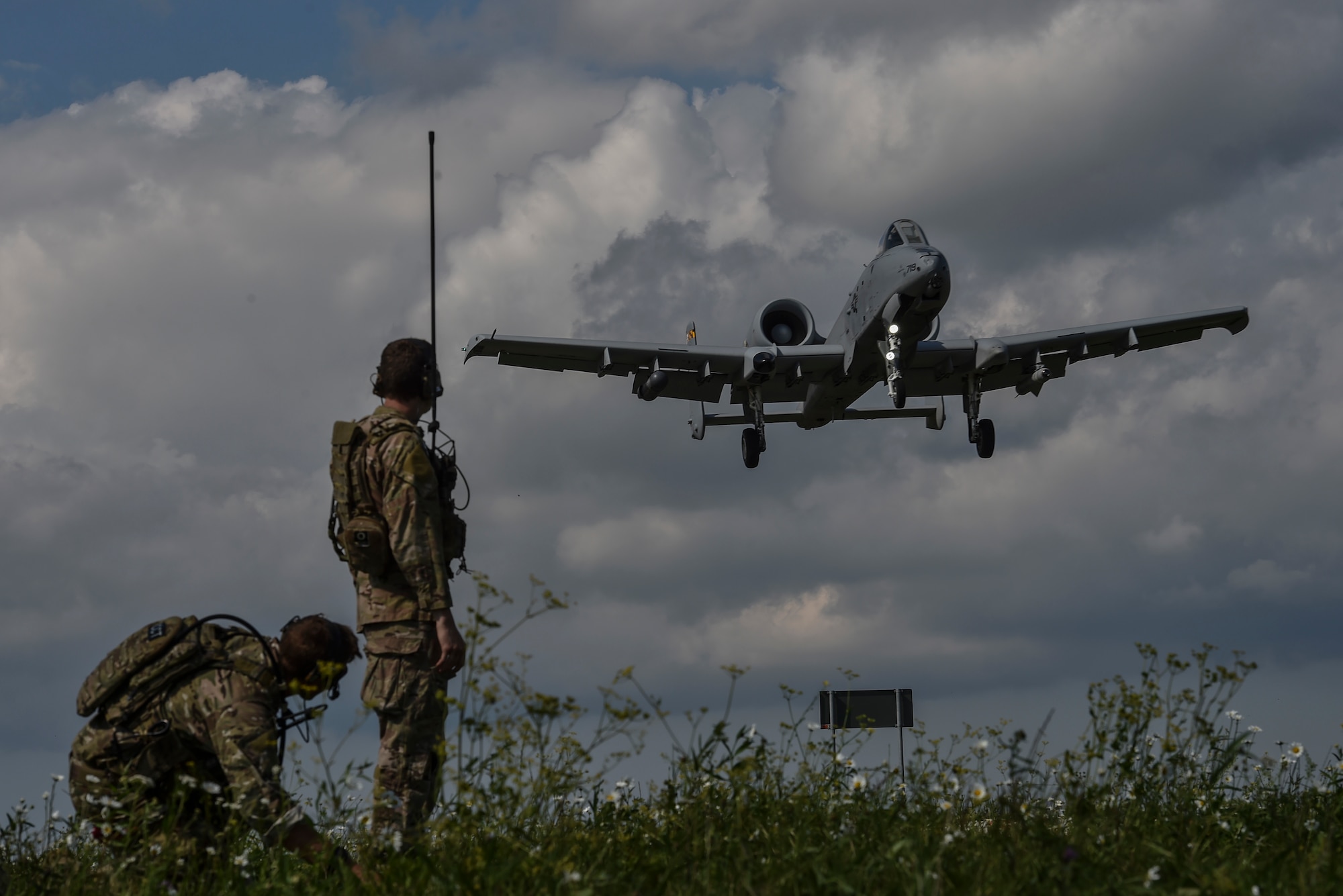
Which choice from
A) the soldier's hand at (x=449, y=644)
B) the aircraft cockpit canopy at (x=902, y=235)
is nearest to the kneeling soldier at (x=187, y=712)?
the soldier's hand at (x=449, y=644)

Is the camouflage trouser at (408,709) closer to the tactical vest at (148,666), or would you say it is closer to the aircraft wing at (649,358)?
the tactical vest at (148,666)

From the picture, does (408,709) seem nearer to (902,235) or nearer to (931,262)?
(931,262)

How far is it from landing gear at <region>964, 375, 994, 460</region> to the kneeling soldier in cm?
2295

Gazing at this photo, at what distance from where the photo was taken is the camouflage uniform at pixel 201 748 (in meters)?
4.25

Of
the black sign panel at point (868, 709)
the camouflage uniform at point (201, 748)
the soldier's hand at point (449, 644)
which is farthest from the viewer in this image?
the black sign panel at point (868, 709)

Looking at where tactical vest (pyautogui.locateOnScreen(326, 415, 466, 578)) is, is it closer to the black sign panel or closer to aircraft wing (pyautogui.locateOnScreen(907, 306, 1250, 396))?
the black sign panel

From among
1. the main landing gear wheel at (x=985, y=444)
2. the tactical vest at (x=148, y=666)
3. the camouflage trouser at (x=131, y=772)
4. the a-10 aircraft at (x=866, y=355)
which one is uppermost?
the a-10 aircraft at (x=866, y=355)

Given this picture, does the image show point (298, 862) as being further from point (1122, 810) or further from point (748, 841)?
point (1122, 810)

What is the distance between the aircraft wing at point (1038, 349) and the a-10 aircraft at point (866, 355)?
3cm

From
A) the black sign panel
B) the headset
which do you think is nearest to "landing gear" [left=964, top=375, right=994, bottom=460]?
the black sign panel

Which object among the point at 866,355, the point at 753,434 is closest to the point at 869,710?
the point at 866,355

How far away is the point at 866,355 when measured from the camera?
24.0 meters

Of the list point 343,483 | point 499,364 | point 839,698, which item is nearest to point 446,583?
point 343,483

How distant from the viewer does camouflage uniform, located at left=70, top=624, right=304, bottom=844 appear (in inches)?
167
